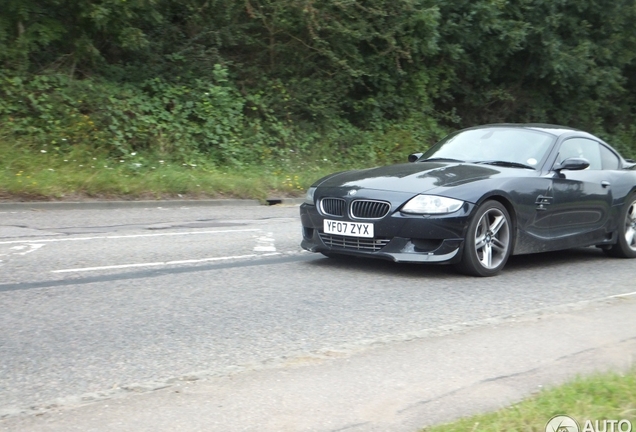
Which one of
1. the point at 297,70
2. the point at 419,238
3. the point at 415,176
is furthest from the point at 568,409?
the point at 297,70

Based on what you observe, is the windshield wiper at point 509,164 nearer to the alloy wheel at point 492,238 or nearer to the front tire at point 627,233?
the alloy wheel at point 492,238

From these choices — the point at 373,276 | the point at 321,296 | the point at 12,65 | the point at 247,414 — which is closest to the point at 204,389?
the point at 247,414

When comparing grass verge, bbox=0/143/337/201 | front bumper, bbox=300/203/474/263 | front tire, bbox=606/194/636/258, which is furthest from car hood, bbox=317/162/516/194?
grass verge, bbox=0/143/337/201

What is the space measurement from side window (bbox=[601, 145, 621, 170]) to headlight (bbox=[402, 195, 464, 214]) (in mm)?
2891

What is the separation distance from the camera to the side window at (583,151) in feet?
30.6

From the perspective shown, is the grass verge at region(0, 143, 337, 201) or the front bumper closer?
the front bumper

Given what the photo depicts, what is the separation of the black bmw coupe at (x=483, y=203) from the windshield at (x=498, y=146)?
1cm

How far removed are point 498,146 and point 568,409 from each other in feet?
17.9

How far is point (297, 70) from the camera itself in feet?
75.4

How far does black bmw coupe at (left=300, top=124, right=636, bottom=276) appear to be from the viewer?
25.8ft

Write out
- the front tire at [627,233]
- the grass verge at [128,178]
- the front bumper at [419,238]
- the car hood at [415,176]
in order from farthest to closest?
the grass verge at [128,178], the front tire at [627,233], the car hood at [415,176], the front bumper at [419,238]

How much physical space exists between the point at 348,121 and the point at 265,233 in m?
12.7

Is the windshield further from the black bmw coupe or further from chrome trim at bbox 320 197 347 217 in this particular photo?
chrome trim at bbox 320 197 347 217

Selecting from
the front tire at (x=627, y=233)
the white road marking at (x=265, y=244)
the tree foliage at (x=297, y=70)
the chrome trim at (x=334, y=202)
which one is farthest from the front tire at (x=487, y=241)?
the tree foliage at (x=297, y=70)
